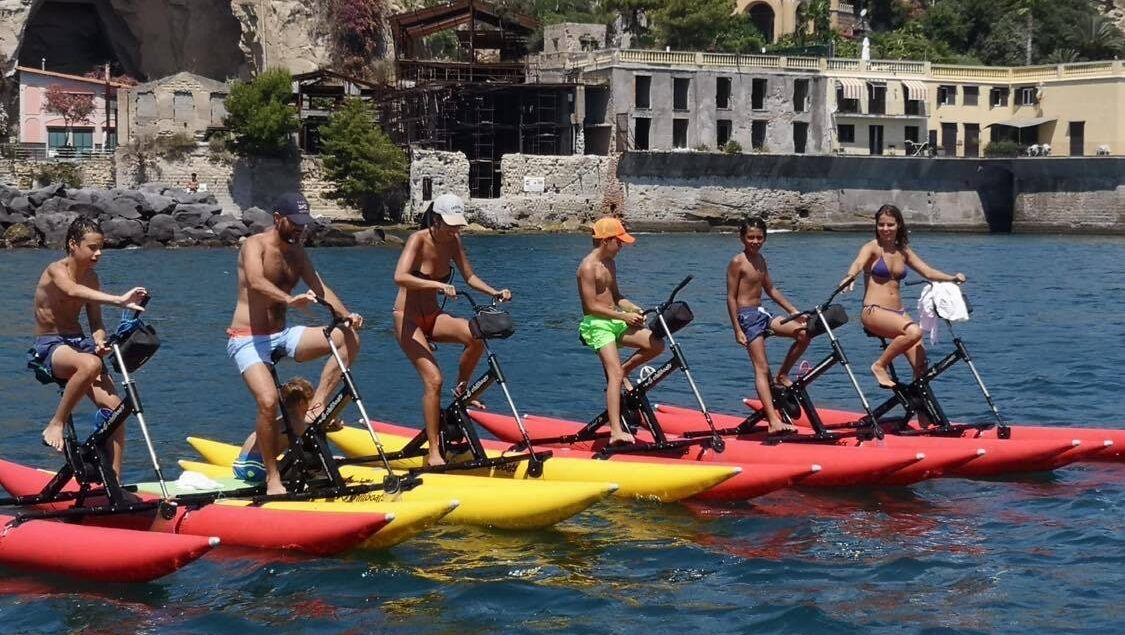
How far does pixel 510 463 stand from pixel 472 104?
180 feet

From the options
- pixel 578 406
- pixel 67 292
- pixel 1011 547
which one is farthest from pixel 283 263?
pixel 578 406

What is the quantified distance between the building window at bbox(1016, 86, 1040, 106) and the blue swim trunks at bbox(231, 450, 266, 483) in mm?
65403

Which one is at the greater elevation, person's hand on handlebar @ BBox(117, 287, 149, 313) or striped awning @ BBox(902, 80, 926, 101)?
striped awning @ BBox(902, 80, 926, 101)

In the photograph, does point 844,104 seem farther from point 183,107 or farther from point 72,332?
point 72,332

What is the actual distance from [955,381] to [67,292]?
1374 cm

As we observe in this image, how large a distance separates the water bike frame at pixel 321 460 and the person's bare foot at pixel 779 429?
12.3 feet

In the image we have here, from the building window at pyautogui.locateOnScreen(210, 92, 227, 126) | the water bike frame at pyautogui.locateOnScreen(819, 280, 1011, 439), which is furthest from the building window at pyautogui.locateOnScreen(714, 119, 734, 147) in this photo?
the water bike frame at pyautogui.locateOnScreen(819, 280, 1011, 439)

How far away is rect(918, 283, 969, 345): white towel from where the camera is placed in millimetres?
14312

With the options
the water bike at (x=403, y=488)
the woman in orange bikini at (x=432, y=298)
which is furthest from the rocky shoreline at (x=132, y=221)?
the water bike at (x=403, y=488)

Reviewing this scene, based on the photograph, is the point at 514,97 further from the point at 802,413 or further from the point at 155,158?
the point at 802,413

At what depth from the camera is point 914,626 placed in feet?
33.2

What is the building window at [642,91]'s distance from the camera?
217 feet

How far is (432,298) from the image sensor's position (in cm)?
1277

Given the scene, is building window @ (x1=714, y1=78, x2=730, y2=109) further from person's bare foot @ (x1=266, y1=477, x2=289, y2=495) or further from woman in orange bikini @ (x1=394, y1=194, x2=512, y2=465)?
person's bare foot @ (x1=266, y1=477, x2=289, y2=495)
